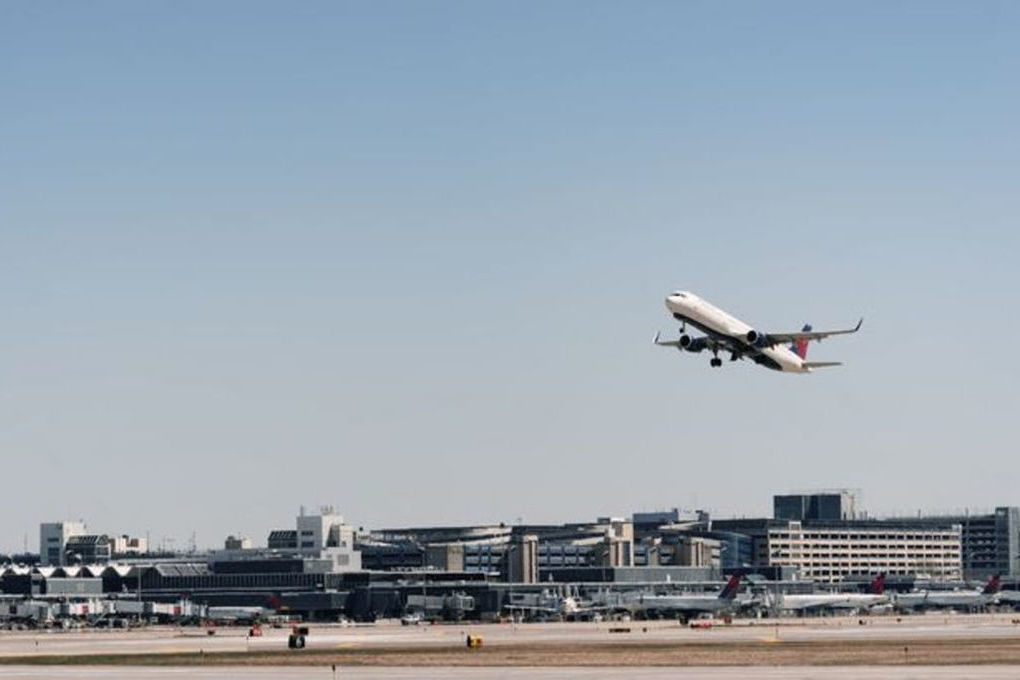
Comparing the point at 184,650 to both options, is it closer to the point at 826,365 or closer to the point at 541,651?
the point at 541,651

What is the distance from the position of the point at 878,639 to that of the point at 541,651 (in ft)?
125

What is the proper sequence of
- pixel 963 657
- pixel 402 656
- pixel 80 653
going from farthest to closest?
1. pixel 80 653
2. pixel 402 656
3. pixel 963 657

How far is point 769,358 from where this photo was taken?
7131 inches
